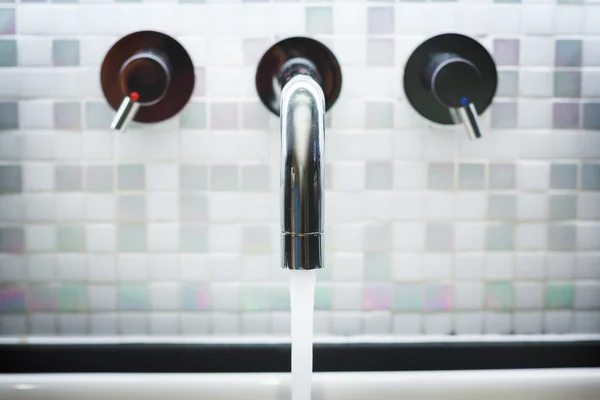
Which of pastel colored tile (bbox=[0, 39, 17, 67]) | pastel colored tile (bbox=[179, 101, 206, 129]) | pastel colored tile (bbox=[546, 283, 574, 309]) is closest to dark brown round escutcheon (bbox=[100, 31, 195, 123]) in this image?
pastel colored tile (bbox=[179, 101, 206, 129])

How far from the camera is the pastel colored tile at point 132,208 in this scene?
29.7 inches

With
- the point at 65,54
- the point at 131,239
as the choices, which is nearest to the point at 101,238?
the point at 131,239

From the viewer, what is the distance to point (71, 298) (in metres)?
0.77

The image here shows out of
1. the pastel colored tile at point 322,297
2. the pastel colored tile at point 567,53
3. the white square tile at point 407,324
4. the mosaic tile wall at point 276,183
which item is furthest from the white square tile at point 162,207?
the pastel colored tile at point 567,53

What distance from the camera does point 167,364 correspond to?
2.48 feet

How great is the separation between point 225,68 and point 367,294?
353 mm

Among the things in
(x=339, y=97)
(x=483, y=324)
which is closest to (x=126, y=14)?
(x=339, y=97)

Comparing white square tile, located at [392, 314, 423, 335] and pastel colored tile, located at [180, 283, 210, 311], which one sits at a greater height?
pastel colored tile, located at [180, 283, 210, 311]

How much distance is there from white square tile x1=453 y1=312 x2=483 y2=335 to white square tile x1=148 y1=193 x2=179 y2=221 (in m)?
0.41

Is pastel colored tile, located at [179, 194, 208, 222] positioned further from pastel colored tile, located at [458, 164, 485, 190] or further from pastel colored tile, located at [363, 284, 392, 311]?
pastel colored tile, located at [458, 164, 485, 190]

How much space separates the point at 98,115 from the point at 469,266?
533 mm

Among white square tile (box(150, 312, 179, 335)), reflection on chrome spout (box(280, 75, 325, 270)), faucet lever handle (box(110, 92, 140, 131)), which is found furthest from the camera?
white square tile (box(150, 312, 179, 335))

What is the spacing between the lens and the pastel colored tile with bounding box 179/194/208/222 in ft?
2.48

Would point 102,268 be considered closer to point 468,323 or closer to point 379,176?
point 379,176
